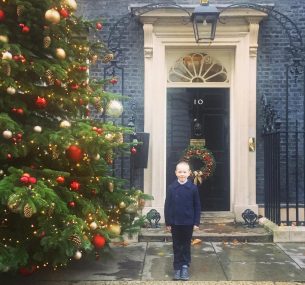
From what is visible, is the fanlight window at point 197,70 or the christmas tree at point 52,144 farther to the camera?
the fanlight window at point 197,70

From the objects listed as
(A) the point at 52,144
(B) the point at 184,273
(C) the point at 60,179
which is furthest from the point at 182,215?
Result: (A) the point at 52,144

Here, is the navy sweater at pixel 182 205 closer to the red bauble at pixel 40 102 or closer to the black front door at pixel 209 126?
the red bauble at pixel 40 102

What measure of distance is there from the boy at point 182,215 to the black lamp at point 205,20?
3177mm

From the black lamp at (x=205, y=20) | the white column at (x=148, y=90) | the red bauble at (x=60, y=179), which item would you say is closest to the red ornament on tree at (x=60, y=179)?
the red bauble at (x=60, y=179)

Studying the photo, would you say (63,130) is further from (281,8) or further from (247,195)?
(281,8)

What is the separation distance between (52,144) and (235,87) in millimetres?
5283

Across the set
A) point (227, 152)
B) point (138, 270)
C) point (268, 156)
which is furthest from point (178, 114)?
point (138, 270)

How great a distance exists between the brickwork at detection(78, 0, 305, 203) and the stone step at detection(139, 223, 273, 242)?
1142mm

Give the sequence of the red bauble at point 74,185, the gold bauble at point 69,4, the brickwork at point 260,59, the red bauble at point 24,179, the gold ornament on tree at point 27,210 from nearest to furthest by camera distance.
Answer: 1. the gold ornament on tree at point 27,210
2. the red bauble at point 24,179
3. the red bauble at point 74,185
4. the gold bauble at point 69,4
5. the brickwork at point 260,59

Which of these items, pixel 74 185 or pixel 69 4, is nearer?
pixel 74 185

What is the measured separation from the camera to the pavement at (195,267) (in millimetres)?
5996

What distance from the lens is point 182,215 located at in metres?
6.15

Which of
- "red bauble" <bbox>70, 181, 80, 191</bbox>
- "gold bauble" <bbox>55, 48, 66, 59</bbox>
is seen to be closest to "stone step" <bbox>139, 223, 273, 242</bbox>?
"red bauble" <bbox>70, 181, 80, 191</bbox>

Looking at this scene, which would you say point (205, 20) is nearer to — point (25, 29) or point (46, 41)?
point (46, 41)
